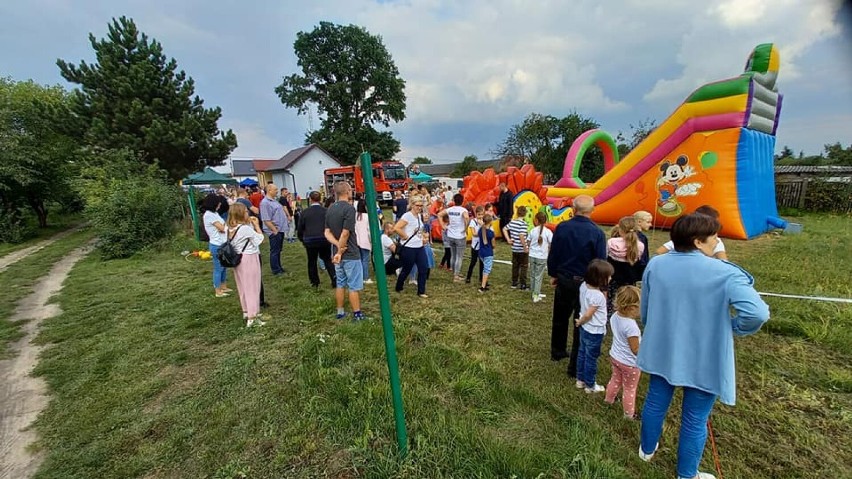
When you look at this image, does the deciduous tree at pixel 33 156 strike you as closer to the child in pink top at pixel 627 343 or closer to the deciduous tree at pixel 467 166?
the child in pink top at pixel 627 343

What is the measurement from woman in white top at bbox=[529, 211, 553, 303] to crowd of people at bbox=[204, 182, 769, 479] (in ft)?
0.06

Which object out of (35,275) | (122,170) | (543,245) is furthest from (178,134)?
(543,245)

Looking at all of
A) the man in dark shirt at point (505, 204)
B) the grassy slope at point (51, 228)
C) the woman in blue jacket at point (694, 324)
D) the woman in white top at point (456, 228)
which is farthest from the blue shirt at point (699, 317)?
the grassy slope at point (51, 228)

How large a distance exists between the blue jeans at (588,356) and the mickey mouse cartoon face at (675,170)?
28.1ft

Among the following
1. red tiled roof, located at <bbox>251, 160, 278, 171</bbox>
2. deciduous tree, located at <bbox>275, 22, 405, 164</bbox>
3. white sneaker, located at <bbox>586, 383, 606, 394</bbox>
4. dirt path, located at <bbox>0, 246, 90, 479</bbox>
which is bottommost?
white sneaker, located at <bbox>586, 383, 606, 394</bbox>

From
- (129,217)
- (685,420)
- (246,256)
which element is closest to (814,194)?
(685,420)

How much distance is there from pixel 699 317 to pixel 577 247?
153cm

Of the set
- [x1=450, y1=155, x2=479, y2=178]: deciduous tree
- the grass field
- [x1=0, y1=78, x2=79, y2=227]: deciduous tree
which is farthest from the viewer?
[x1=450, y1=155, x2=479, y2=178]: deciduous tree

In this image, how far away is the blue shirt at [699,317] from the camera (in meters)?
1.80

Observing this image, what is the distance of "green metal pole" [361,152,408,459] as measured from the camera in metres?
1.98

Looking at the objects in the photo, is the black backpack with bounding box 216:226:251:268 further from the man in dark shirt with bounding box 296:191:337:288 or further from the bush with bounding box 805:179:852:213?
the bush with bounding box 805:179:852:213

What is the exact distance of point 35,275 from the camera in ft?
27.9

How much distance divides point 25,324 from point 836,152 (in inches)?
2069

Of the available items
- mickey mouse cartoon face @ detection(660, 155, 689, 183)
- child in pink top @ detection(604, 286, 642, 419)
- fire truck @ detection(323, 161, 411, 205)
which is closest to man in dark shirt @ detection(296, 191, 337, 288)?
child in pink top @ detection(604, 286, 642, 419)
